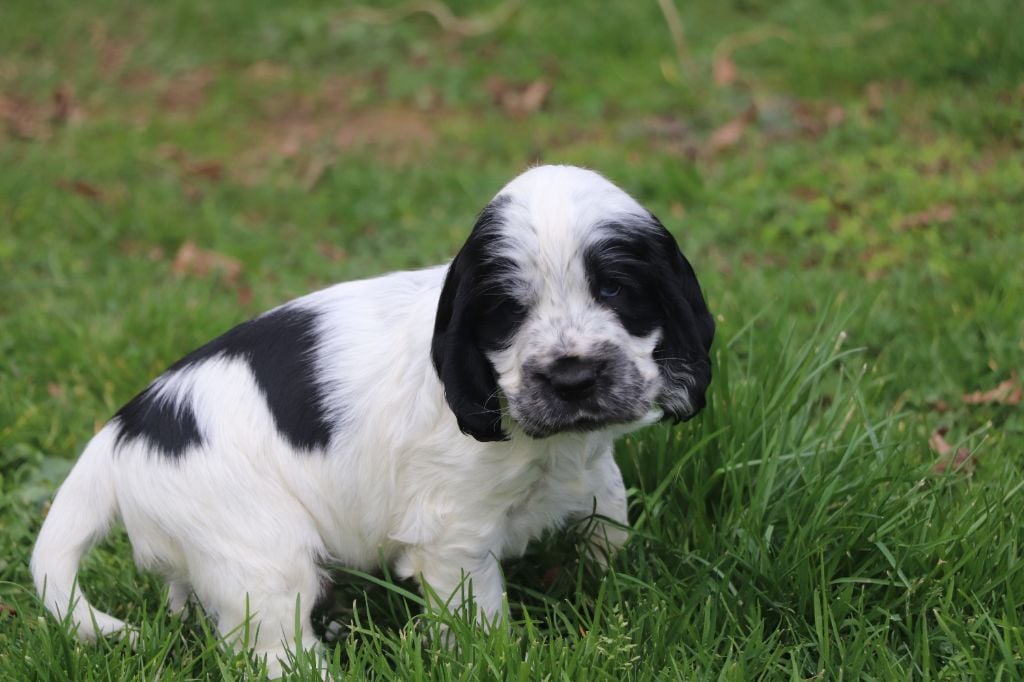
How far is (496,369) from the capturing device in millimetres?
2582

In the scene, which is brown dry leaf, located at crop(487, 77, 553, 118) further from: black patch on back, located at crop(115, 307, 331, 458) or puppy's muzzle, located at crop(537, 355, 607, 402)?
puppy's muzzle, located at crop(537, 355, 607, 402)

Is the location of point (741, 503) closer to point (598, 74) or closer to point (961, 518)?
point (961, 518)

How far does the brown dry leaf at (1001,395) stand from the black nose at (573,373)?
2.25 meters

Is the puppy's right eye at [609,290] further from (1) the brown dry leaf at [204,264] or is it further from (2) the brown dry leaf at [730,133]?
(2) the brown dry leaf at [730,133]

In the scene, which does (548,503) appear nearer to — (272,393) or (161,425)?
(272,393)

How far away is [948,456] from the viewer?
354 centimetres

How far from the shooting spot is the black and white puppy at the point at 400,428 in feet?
8.15

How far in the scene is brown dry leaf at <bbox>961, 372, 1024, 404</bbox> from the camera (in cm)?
404

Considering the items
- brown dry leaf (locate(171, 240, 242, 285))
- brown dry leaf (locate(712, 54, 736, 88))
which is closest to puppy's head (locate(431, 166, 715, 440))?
brown dry leaf (locate(171, 240, 242, 285))

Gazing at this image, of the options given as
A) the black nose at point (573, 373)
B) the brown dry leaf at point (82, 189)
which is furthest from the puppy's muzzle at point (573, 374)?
the brown dry leaf at point (82, 189)

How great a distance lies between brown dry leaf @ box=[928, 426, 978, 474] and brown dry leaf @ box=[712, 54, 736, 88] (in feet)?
13.3

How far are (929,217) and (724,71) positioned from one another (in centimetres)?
247

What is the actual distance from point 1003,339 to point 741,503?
5.72 feet

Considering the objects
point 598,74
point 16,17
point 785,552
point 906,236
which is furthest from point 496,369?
point 16,17
